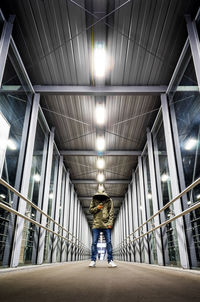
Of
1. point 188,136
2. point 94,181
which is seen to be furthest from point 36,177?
point 94,181

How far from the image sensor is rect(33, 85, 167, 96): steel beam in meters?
6.48

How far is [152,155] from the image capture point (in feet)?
26.4

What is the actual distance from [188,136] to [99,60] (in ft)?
9.41

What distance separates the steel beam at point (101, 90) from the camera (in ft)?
21.3

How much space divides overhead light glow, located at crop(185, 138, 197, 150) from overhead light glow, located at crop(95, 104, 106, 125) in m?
3.24

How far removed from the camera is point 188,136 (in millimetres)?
4840

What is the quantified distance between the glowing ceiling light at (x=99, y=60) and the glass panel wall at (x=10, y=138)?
1.91m

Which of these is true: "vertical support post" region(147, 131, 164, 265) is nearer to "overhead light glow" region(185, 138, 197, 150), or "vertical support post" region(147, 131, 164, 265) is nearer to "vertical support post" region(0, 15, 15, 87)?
"overhead light glow" region(185, 138, 197, 150)

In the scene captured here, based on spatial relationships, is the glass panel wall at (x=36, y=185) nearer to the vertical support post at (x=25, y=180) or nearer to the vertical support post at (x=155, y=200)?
the vertical support post at (x=25, y=180)

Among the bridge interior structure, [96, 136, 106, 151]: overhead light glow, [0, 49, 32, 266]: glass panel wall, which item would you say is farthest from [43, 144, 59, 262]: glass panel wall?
[0, 49, 32, 266]: glass panel wall

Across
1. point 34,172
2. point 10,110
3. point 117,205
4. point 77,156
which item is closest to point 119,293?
point 10,110

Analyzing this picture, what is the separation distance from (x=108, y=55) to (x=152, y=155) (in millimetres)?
3881

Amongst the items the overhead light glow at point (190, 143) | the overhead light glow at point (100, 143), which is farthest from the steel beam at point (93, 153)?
the overhead light glow at point (190, 143)

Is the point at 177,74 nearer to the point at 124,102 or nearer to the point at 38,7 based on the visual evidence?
the point at 124,102
